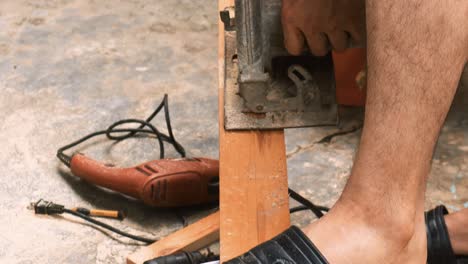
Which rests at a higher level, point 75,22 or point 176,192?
point 75,22

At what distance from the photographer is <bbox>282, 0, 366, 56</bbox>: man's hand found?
52.5 inches

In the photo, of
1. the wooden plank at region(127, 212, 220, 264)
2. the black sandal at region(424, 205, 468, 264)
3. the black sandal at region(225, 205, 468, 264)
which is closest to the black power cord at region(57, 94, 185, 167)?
the wooden plank at region(127, 212, 220, 264)

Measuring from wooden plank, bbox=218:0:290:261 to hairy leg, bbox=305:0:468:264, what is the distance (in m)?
0.20

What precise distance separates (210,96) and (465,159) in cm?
92

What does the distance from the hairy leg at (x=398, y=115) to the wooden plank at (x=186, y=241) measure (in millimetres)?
611

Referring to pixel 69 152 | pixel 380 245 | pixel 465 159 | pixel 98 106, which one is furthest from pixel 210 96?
pixel 380 245

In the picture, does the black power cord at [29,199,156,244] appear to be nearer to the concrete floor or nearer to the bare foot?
the concrete floor

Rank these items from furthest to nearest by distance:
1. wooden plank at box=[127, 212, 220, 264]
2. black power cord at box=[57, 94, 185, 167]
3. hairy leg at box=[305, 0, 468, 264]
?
1. black power cord at box=[57, 94, 185, 167]
2. wooden plank at box=[127, 212, 220, 264]
3. hairy leg at box=[305, 0, 468, 264]

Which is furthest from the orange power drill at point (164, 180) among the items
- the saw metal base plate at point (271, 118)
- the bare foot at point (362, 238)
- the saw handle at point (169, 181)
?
the bare foot at point (362, 238)

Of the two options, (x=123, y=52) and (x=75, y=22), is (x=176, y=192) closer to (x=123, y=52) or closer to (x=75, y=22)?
(x=123, y=52)

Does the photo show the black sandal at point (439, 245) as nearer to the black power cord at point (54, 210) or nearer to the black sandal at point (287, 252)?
the black sandal at point (287, 252)

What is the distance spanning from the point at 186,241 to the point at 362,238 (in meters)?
0.66

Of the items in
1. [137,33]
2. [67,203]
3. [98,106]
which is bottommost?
[67,203]

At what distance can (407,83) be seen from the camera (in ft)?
3.25
